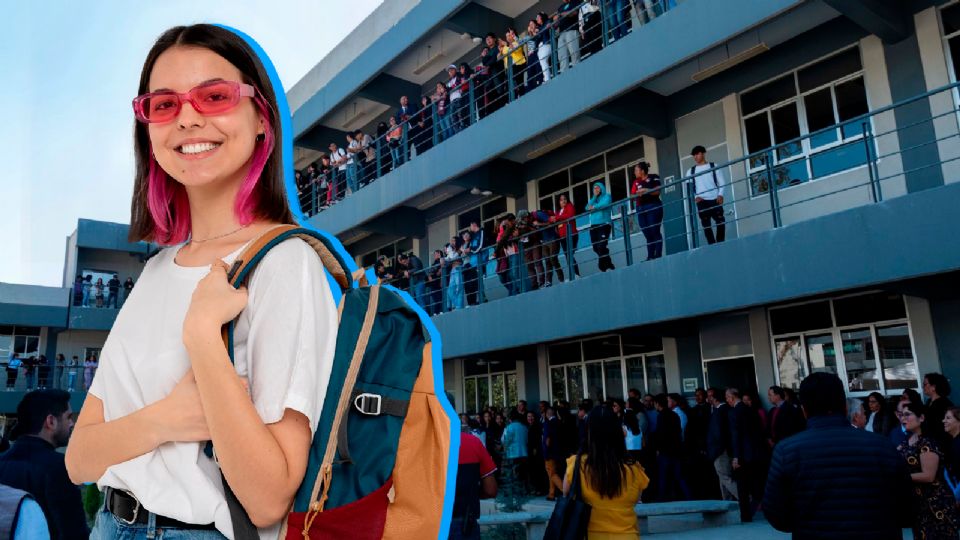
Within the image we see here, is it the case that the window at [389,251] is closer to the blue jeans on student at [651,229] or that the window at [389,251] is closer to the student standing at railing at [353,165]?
the student standing at railing at [353,165]

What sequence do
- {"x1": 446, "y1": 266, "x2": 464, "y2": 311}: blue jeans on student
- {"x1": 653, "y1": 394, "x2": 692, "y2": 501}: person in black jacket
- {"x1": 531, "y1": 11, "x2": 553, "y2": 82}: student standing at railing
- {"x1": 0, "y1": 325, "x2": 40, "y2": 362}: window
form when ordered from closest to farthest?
{"x1": 653, "y1": 394, "x2": 692, "y2": 501}: person in black jacket, {"x1": 531, "y1": 11, "x2": 553, "y2": 82}: student standing at railing, {"x1": 446, "y1": 266, "x2": 464, "y2": 311}: blue jeans on student, {"x1": 0, "y1": 325, "x2": 40, "y2": 362}: window

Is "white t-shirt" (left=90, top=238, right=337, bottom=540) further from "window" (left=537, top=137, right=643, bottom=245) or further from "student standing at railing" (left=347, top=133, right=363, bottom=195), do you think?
"student standing at railing" (left=347, top=133, right=363, bottom=195)

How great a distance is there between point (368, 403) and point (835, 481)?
329 centimetres

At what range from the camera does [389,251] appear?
817 inches

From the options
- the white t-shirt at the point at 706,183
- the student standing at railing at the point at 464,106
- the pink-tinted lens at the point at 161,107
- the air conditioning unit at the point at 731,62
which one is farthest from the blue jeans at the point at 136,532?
the student standing at railing at the point at 464,106

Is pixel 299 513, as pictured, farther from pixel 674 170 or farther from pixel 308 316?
pixel 674 170

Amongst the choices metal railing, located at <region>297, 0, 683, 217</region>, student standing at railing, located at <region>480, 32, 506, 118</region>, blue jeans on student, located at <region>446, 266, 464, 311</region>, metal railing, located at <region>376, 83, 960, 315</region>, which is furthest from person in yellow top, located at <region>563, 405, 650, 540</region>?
student standing at railing, located at <region>480, 32, 506, 118</region>

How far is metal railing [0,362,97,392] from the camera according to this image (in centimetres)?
2727

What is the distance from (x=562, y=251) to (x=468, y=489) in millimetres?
9347

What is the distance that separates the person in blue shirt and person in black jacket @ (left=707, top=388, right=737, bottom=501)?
2.64 metres

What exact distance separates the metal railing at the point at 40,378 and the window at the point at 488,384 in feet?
53.2

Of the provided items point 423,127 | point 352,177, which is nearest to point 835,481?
point 423,127

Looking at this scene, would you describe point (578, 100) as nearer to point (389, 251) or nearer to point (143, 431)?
point (389, 251)

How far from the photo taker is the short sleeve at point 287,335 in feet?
3.26
